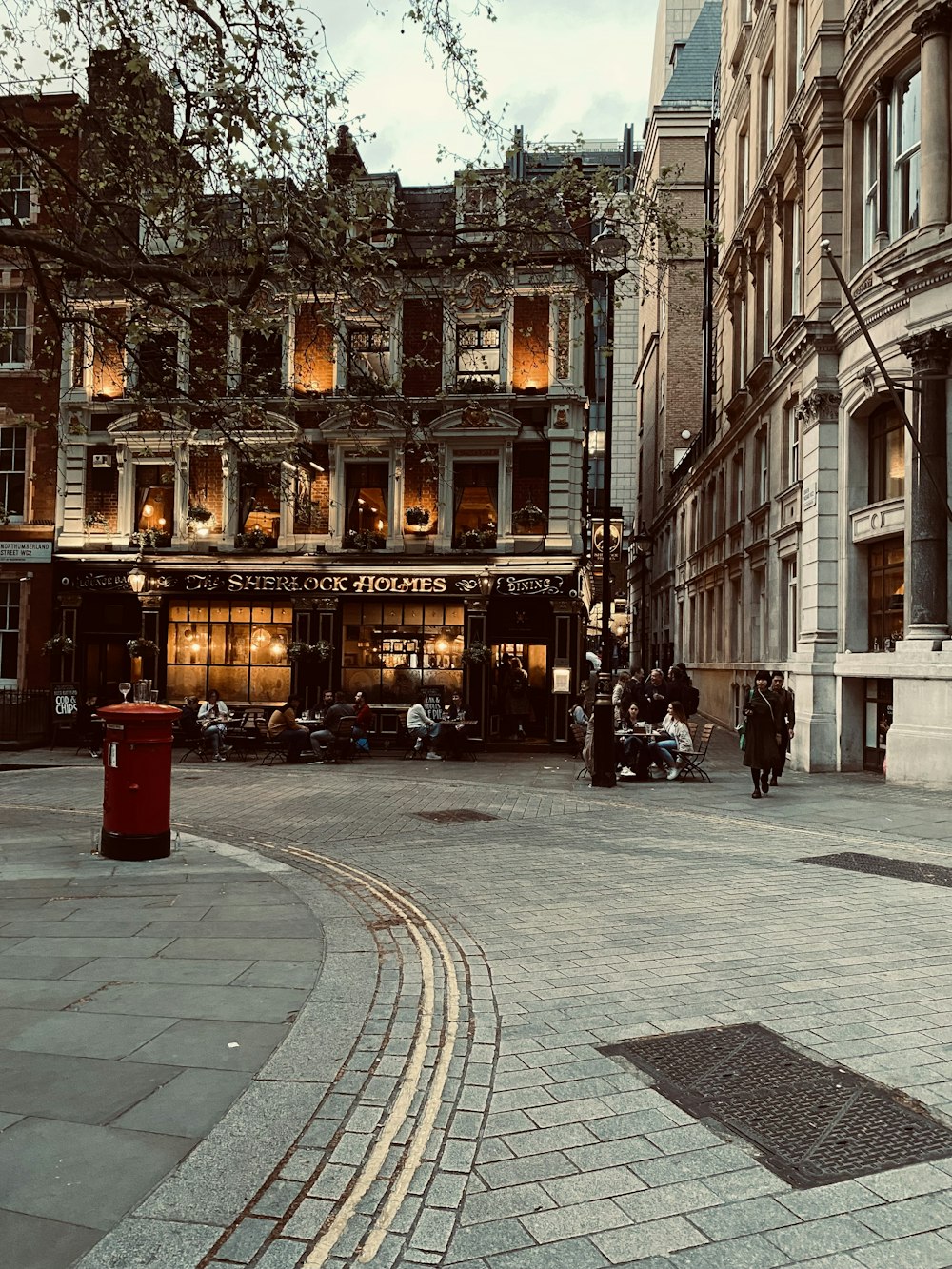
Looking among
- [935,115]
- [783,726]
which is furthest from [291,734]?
[935,115]

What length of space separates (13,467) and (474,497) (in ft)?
41.2

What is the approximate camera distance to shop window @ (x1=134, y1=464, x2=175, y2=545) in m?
27.6

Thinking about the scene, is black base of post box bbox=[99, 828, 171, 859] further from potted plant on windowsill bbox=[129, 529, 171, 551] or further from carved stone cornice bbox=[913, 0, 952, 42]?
potted plant on windowsill bbox=[129, 529, 171, 551]

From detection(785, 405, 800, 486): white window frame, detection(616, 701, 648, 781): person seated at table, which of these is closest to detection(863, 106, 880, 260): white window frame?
detection(785, 405, 800, 486): white window frame

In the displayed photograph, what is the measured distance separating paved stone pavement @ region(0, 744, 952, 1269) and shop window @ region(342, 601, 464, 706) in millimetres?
15918

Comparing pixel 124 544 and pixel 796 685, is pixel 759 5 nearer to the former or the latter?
pixel 796 685

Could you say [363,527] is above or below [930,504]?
above

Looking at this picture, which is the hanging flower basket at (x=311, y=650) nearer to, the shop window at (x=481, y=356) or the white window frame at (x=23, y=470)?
the shop window at (x=481, y=356)

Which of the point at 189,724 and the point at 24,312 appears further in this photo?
the point at 24,312

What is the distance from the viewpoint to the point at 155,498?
90.9ft

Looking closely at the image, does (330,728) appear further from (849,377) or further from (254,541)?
(849,377)

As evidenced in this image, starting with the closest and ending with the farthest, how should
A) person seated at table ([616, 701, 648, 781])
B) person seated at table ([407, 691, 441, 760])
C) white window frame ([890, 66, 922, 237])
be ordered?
person seated at table ([616, 701, 648, 781]) → white window frame ([890, 66, 922, 237]) → person seated at table ([407, 691, 441, 760])

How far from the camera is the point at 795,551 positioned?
23750mm

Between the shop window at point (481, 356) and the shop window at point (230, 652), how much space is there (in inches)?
310
